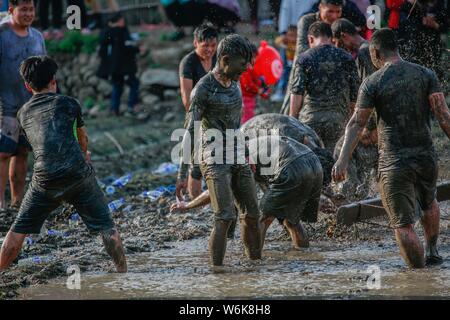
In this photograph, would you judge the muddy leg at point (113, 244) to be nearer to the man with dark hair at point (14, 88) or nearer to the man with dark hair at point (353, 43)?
the man with dark hair at point (14, 88)

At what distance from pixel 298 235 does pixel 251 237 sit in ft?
2.19

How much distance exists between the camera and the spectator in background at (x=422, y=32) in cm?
1270

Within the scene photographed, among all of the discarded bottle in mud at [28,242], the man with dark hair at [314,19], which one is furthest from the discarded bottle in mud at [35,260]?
the man with dark hair at [314,19]

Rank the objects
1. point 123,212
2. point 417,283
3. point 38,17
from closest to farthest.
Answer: point 417,283, point 123,212, point 38,17

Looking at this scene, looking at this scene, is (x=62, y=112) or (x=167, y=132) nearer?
(x=62, y=112)

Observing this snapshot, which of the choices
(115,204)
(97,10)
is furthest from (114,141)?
(115,204)

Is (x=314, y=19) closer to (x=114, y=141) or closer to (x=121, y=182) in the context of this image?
(x=121, y=182)

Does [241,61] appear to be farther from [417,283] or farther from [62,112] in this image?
[417,283]

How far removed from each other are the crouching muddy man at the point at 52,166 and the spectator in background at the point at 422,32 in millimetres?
5569

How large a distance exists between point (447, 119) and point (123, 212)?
463cm

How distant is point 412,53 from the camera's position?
1269 centimetres
